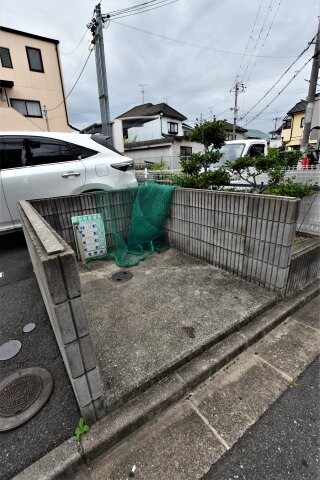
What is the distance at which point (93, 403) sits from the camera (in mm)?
1377

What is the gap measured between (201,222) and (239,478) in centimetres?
249

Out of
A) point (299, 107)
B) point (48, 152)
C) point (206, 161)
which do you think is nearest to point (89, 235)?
point (48, 152)

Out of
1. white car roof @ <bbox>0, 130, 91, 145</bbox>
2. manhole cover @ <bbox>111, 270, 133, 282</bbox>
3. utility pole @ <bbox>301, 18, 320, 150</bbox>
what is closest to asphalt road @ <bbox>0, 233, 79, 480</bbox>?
manhole cover @ <bbox>111, 270, 133, 282</bbox>

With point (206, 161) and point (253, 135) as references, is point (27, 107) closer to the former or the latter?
point (206, 161)

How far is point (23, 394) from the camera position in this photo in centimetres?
162

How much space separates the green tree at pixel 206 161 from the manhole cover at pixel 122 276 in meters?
1.97

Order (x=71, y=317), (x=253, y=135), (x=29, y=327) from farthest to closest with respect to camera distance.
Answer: (x=253, y=135), (x=29, y=327), (x=71, y=317)

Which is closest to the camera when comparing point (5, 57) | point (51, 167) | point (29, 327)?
point (29, 327)

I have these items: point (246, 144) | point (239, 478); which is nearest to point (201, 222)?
point (239, 478)

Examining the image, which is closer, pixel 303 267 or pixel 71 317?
pixel 71 317

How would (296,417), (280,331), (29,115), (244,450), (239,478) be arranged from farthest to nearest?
1. (29,115)
2. (280,331)
3. (296,417)
4. (244,450)
5. (239,478)

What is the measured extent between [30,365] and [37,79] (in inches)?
696

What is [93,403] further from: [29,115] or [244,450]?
[29,115]

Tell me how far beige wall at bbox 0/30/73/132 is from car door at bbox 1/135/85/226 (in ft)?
34.6
